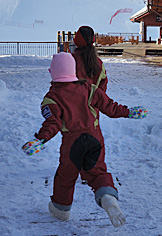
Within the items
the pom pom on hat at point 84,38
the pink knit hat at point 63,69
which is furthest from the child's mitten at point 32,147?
the pom pom on hat at point 84,38

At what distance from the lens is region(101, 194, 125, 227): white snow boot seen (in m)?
2.42

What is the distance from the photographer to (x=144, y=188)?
3736 millimetres

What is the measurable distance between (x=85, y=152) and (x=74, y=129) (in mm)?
195

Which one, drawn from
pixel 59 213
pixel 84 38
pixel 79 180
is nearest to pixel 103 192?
pixel 59 213

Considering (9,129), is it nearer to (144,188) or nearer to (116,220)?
(144,188)

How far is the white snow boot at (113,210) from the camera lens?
2.42 metres

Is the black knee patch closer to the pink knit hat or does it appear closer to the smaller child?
the smaller child

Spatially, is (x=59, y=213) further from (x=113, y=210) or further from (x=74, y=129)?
(x=74, y=129)

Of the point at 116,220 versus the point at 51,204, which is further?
the point at 51,204

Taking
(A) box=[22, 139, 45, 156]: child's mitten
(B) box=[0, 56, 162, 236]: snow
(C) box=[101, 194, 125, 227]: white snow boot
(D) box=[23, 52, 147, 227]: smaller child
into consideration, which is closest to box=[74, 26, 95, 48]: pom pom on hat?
(D) box=[23, 52, 147, 227]: smaller child

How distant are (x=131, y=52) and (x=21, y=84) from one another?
40.4 ft

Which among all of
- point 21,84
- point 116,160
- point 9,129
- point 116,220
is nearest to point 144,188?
point 116,160

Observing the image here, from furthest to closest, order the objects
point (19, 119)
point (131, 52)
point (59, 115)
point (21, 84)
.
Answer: point (131, 52) → point (21, 84) → point (19, 119) → point (59, 115)

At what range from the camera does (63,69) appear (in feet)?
9.05
